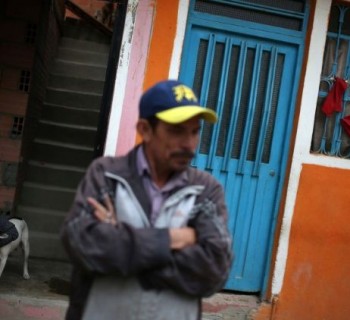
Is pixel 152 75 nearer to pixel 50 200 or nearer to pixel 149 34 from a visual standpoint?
pixel 149 34

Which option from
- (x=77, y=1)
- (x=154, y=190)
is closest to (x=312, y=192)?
(x=154, y=190)

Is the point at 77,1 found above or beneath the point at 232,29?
above

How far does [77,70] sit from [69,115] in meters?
0.96

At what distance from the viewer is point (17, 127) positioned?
584 centimetres

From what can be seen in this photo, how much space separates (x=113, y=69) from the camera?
4.25m

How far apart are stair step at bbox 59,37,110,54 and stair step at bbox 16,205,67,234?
10.6 ft

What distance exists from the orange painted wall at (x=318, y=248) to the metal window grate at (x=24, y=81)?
125 inches

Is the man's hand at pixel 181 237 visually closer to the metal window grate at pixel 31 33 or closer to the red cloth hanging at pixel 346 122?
the red cloth hanging at pixel 346 122

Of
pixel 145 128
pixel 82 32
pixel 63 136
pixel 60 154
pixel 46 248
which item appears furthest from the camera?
pixel 82 32

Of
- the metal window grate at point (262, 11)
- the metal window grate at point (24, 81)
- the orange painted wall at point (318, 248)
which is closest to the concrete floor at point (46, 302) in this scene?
the orange painted wall at point (318, 248)

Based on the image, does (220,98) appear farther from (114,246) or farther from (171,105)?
(114,246)

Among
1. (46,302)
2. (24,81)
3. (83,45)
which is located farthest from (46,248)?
(83,45)

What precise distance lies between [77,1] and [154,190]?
29.4ft

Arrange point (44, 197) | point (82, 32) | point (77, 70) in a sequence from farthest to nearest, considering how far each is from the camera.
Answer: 1. point (82, 32)
2. point (77, 70)
3. point (44, 197)
